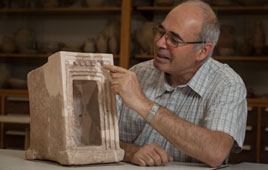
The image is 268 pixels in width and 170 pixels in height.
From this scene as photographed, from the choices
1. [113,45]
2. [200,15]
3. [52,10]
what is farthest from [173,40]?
[52,10]

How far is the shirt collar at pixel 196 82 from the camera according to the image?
1774 mm

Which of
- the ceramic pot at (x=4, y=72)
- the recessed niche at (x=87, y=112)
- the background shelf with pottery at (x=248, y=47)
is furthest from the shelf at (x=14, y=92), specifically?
the recessed niche at (x=87, y=112)

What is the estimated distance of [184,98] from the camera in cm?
183

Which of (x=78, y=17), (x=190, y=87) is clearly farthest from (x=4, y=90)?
(x=190, y=87)

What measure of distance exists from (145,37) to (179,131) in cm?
215

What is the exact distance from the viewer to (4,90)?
3928mm

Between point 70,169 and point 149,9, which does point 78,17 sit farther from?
point 70,169

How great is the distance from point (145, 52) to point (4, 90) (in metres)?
1.20

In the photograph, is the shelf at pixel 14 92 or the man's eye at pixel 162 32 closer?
Answer: the man's eye at pixel 162 32

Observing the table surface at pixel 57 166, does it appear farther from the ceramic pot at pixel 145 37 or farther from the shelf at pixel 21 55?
the shelf at pixel 21 55

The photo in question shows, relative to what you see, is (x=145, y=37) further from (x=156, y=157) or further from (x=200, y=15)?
(x=156, y=157)

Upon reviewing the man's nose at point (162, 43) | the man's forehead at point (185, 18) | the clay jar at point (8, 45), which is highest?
the man's forehead at point (185, 18)

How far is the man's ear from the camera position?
6.00 feet

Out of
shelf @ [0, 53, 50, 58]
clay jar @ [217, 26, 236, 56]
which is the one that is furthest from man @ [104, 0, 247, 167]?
shelf @ [0, 53, 50, 58]
